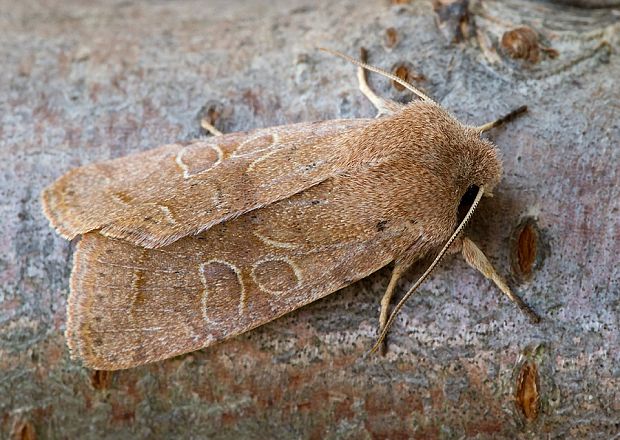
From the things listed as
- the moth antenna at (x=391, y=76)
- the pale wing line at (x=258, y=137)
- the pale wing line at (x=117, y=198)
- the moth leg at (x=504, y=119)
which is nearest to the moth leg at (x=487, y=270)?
the moth leg at (x=504, y=119)

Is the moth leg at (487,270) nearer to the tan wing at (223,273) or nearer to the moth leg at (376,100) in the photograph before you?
the tan wing at (223,273)

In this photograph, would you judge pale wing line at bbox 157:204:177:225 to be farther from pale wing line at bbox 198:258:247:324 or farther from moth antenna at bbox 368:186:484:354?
moth antenna at bbox 368:186:484:354

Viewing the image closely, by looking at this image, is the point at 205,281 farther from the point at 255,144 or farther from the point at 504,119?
the point at 504,119

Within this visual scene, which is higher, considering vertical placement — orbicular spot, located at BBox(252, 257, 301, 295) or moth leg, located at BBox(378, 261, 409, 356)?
orbicular spot, located at BBox(252, 257, 301, 295)

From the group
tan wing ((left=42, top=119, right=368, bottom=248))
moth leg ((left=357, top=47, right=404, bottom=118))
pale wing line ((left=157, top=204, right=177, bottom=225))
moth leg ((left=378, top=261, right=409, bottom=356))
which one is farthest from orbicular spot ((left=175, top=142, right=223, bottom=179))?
moth leg ((left=378, top=261, right=409, bottom=356))

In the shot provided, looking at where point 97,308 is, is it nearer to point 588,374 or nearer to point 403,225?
point 403,225
